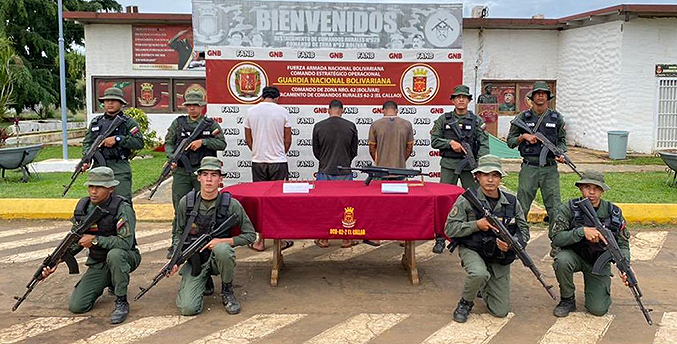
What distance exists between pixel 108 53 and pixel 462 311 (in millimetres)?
16550

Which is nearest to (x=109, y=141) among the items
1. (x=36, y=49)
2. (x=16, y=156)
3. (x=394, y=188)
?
(x=394, y=188)

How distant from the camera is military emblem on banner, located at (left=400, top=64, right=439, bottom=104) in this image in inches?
340

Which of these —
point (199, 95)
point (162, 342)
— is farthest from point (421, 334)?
point (199, 95)

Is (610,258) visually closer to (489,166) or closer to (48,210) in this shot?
(489,166)

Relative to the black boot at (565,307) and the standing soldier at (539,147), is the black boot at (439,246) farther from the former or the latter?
the black boot at (565,307)

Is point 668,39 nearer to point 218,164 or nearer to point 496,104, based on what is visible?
point 496,104

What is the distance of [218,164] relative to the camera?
5191 mm

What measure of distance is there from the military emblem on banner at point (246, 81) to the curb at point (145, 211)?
2404 mm

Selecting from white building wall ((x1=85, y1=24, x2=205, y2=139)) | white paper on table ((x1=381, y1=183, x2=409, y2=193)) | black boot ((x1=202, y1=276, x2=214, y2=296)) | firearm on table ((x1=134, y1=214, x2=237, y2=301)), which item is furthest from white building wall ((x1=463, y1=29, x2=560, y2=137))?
firearm on table ((x1=134, y1=214, x2=237, y2=301))

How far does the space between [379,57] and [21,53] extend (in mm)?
26240

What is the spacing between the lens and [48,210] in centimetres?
911

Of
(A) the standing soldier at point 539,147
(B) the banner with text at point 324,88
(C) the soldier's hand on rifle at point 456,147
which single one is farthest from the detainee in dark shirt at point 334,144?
(A) the standing soldier at point 539,147

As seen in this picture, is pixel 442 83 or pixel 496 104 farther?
pixel 496 104

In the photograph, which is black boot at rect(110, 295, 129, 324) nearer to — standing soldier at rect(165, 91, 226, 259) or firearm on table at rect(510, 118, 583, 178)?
standing soldier at rect(165, 91, 226, 259)
